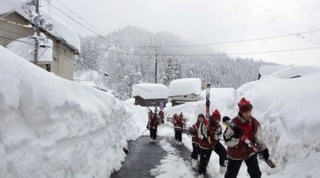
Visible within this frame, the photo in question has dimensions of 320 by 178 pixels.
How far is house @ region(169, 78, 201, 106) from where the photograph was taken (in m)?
58.4

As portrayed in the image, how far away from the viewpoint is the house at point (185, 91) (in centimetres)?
5838

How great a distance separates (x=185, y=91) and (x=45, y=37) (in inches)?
1577

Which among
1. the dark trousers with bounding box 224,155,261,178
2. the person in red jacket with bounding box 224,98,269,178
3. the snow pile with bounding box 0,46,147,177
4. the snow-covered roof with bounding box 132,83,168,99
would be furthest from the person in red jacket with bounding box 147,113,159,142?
the snow-covered roof with bounding box 132,83,168,99

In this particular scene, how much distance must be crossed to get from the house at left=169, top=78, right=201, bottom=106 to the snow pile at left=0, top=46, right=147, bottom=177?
4962 centimetres

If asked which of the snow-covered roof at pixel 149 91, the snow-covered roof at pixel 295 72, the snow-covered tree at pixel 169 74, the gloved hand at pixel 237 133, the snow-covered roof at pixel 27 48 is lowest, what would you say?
the gloved hand at pixel 237 133

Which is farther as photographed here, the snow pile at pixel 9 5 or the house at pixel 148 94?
the house at pixel 148 94

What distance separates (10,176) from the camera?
185 inches

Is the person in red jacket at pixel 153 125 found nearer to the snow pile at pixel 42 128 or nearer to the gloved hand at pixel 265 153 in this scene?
the snow pile at pixel 42 128

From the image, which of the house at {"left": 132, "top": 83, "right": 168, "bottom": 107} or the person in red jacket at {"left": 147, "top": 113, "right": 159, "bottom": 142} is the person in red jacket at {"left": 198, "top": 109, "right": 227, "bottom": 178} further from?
the house at {"left": 132, "top": 83, "right": 168, "bottom": 107}

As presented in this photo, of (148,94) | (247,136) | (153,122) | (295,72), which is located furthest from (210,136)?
(148,94)

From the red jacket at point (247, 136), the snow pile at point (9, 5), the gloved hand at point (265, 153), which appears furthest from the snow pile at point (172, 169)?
the snow pile at point (9, 5)

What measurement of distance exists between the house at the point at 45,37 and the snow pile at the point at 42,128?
10.1 metres

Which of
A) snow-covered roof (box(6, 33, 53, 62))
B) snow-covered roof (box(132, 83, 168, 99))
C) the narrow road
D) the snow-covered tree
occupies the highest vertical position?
the snow-covered tree

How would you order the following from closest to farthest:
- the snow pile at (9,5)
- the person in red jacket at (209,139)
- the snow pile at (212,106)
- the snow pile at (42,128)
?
the snow pile at (42,128), the person in red jacket at (209,139), the snow pile at (9,5), the snow pile at (212,106)
